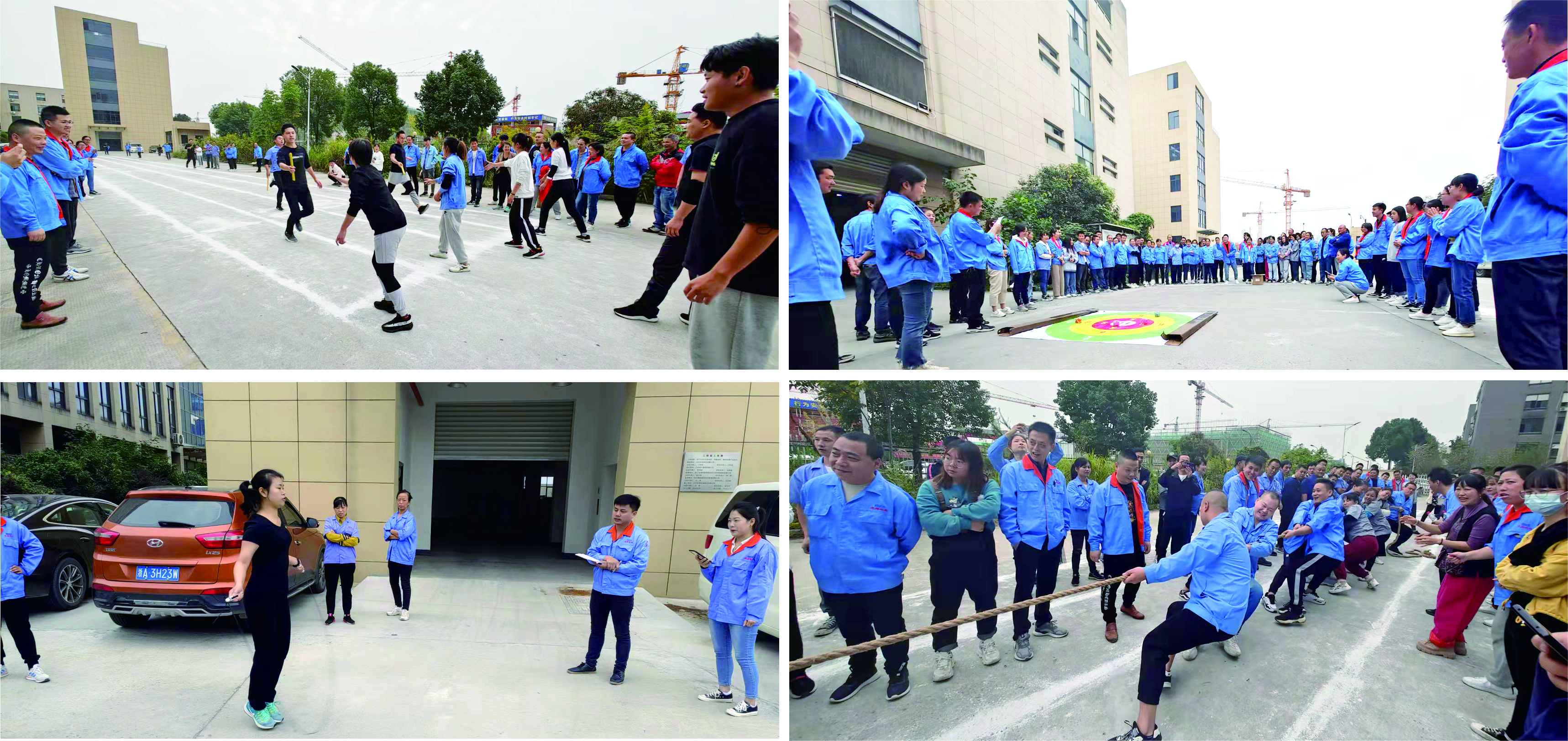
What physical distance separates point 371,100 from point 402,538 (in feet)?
16.7

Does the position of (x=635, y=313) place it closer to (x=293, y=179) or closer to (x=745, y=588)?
(x=745, y=588)

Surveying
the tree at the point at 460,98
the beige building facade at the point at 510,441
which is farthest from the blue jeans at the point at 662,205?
the beige building facade at the point at 510,441

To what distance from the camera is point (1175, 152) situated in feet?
28.0

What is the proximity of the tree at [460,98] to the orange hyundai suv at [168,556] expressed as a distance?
547 centimetres

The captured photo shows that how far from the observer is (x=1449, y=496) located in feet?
13.4

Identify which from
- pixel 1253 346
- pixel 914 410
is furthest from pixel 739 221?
pixel 1253 346

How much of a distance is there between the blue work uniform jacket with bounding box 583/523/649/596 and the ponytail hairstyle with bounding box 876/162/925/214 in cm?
241

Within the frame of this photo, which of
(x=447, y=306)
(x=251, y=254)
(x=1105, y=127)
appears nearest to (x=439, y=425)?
(x=251, y=254)

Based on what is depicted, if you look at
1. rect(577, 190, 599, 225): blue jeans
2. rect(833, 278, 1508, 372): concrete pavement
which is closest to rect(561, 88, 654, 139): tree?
rect(577, 190, 599, 225): blue jeans

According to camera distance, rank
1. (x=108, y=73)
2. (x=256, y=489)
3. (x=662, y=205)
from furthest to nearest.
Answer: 1. (x=662, y=205)
2. (x=108, y=73)
3. (x=256, y=489)

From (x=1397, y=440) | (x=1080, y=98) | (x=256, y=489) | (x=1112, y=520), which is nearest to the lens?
(x=256, y=489)

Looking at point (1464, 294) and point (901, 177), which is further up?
point (901, 177)

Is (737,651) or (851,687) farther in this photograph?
(737,651)

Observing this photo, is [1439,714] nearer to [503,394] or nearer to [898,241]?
[898,241]
